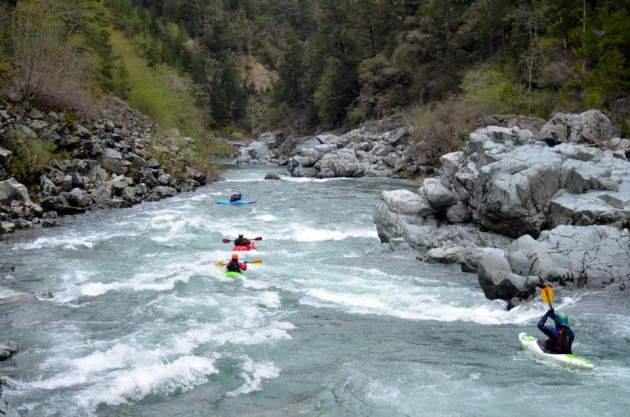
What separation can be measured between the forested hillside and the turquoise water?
14.5 m

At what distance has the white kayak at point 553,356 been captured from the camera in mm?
8633

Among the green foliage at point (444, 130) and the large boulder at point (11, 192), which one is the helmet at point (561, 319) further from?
the green foliage at point (444, 130)

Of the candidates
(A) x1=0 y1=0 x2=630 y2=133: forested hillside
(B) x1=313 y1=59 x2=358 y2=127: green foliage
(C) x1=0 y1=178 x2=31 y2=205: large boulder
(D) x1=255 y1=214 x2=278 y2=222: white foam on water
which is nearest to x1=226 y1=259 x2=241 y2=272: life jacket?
(D) x1=255 y1=214 x2=278 y2=222: white foam on water

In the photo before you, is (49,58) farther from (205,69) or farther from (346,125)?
(205,69)

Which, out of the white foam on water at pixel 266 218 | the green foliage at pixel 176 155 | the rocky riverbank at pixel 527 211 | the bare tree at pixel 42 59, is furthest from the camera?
the green foliage at pixel 176 155

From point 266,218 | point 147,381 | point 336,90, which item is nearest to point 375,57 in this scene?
point 336,90

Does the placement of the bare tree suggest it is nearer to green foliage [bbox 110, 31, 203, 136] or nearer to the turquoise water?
the turquoise water

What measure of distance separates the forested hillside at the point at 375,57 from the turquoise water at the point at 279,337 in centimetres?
1455

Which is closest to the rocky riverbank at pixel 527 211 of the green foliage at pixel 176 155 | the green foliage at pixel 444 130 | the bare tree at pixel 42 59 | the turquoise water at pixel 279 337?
the turquoise water at pixel 279 337

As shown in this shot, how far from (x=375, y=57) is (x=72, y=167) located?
36.8 meters

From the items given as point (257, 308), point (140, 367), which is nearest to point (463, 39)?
point (257, 308)

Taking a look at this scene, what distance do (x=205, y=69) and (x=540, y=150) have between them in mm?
72055

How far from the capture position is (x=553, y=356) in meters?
8.89

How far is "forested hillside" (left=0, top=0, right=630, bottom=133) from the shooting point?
1100 inches
